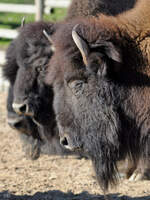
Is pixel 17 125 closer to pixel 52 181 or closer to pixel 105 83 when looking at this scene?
pixel 52 181

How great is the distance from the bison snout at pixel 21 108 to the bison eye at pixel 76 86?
1715 millimetres

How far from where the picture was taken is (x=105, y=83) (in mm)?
3426

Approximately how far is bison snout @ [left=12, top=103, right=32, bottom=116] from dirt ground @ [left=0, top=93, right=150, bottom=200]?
71cm

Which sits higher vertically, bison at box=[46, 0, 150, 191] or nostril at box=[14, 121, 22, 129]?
bison at box=[46, 0, 150, 191]

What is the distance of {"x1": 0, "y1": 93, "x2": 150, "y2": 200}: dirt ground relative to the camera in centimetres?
433

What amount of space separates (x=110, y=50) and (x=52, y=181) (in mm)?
2099

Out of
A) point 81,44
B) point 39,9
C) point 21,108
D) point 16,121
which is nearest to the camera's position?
point 81,44

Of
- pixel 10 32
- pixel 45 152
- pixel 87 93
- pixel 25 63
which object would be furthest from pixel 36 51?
pixel 10 32

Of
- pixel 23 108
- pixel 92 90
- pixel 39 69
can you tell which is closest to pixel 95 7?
pixel 39 69

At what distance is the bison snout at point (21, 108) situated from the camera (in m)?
5.15

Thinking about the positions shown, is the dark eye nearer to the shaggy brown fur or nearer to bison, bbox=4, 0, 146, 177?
bison, bbox=4, 0, 146, 177

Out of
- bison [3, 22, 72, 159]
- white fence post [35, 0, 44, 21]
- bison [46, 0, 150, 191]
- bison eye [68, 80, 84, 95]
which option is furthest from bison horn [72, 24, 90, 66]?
white fence post [35, 0, 44, 21]

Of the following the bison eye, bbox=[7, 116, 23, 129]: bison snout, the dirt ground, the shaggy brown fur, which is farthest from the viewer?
the shaggy brown fur

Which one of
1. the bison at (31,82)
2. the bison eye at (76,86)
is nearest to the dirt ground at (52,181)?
the bison at (31,82)
